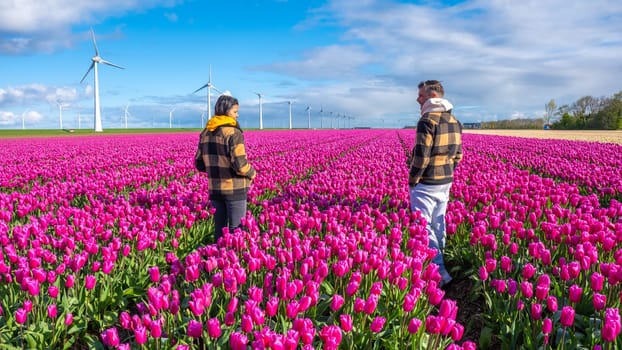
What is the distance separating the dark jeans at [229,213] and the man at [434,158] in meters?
2.30

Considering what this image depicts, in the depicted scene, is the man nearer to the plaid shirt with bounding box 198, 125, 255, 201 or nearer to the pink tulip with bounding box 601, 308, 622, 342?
the plaid shirt with bounding box 198, 125, 255, 201

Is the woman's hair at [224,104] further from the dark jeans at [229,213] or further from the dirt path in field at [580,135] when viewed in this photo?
the dirt path in field at [580,135]

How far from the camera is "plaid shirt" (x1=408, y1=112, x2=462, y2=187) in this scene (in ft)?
17.3

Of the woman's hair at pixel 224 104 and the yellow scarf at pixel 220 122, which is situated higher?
the woman's hair at pixel 224 104

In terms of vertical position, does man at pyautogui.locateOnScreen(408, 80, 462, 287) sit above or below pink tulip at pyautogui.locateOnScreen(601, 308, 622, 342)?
above

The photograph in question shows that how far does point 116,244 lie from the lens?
15.3 feet

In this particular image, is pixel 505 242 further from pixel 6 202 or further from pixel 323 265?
pixel 6 202

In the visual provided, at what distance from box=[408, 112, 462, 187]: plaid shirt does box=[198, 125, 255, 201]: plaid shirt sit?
7.00ft

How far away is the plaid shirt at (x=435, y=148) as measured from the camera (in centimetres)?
527

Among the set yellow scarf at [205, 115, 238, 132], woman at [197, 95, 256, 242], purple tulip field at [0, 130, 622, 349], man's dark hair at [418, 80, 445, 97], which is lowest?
purple tulip field at [0, 130, 622, 349]

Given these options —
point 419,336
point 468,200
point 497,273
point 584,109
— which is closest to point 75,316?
point 419,336

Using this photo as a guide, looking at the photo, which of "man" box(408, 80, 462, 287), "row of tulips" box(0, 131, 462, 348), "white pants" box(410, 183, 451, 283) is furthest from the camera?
"white pants" box(410, 183, 451, 283)

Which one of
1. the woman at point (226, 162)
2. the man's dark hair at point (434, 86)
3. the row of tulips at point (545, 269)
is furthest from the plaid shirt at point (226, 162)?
the row of tulips at point (545, 269)

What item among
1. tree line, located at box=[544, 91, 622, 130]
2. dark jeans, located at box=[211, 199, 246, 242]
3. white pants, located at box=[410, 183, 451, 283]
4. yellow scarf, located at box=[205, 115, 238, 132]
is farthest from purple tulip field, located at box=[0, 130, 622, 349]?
tree line, located at box=[544, 91, 622, 130]
